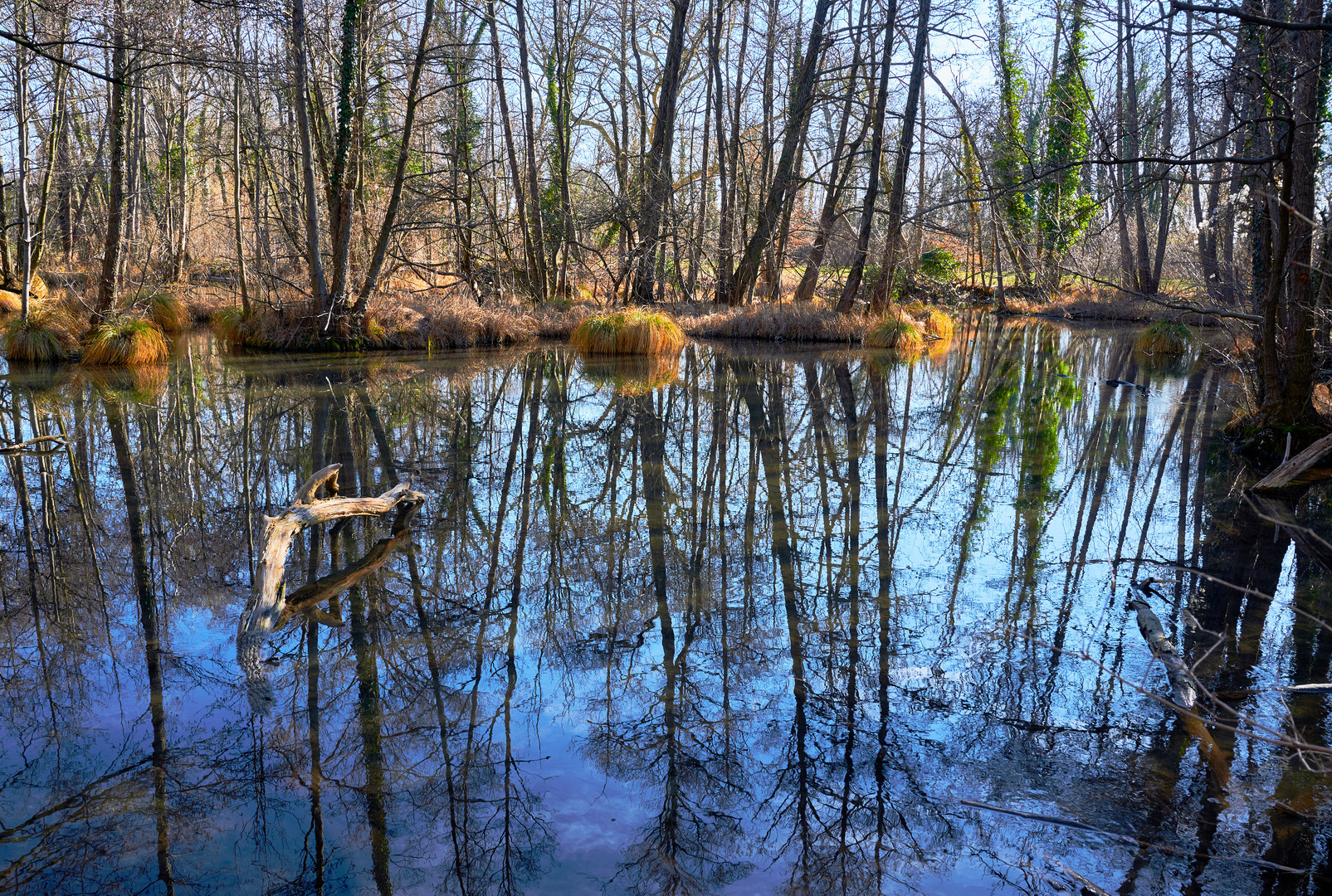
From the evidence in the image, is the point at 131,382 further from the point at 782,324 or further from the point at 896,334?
the point at 896,334

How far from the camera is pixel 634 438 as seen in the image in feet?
28.1

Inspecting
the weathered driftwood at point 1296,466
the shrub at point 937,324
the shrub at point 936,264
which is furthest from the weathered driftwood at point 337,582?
the shrub at point 936,264

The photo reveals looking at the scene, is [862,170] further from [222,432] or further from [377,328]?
[222,432]

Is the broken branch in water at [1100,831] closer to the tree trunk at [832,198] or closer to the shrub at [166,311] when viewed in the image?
the tree trunk at [832,198]

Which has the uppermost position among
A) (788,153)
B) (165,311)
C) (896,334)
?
(788,153)

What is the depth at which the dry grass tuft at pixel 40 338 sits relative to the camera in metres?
12.9

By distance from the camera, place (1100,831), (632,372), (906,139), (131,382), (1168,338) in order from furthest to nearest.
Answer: (1168,338) < (906,139) < (632,372) < (131,382) < (1100,831)

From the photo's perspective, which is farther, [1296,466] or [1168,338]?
[1168,338]

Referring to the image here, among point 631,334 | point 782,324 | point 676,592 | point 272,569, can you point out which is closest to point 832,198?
point 782,324

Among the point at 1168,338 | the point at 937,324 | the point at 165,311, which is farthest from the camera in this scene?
the point at 937,324

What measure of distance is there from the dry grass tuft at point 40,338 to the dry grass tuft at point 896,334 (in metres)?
13.1

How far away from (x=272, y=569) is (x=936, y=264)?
2625 cm

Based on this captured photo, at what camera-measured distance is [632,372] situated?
1334 cm

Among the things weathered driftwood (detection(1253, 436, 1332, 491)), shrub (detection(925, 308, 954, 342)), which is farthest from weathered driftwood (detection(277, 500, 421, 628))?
shrub (detection(925, 308, 954, 342))
